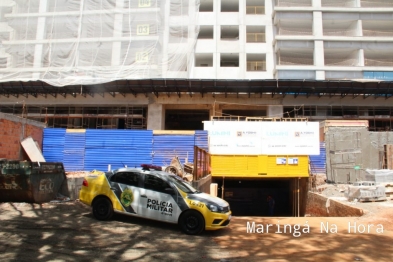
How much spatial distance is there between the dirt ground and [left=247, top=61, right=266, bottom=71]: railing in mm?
26606

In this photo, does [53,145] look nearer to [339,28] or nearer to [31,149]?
[31,149]

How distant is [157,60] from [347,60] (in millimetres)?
22544

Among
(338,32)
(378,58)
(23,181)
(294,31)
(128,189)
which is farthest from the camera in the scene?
(294,31)

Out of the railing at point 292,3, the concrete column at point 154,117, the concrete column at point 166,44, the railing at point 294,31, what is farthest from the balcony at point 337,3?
the concrete column at point 154,117

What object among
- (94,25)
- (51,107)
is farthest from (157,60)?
(51,107)

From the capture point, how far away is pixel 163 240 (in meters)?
6.96

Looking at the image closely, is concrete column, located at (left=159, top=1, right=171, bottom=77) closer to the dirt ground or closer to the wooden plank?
the wooden plank

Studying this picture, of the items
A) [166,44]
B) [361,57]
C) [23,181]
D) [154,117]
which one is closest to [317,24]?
[361,57]

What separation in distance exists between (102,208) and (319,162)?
616 inches

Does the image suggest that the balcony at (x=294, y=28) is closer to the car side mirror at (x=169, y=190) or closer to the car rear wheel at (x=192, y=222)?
the car side mirror at (x=169, y=190)

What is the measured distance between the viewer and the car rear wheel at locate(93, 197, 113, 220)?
838 centimetres

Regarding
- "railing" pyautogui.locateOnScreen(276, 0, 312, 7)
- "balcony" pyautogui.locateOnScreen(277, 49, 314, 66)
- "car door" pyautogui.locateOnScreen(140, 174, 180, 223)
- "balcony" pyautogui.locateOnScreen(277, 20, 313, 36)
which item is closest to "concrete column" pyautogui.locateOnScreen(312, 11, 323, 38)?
"balcony" pyautogui.locateOnScreen(277, 20, 313, 36)

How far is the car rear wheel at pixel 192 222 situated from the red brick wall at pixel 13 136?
11793 millimetres

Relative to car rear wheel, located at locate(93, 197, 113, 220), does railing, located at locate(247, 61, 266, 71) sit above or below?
above
